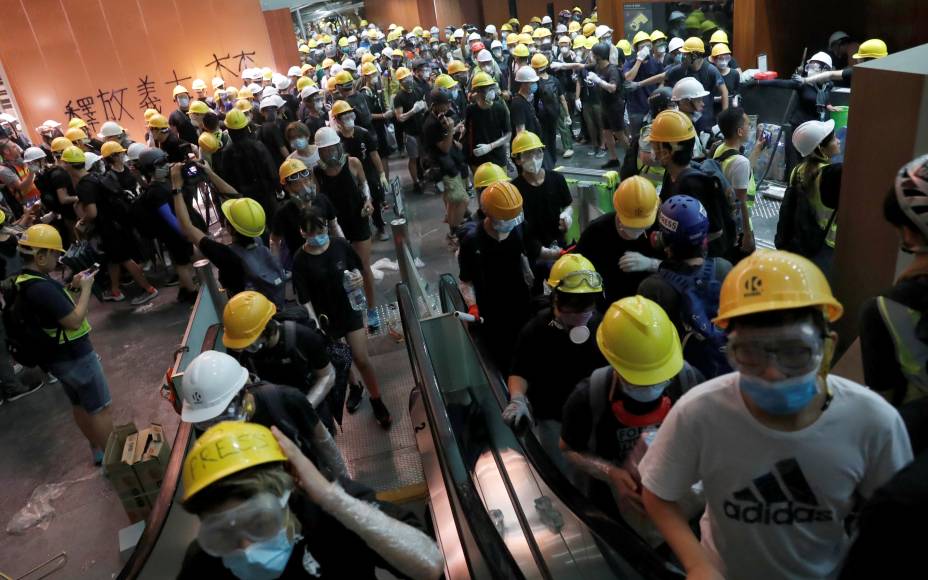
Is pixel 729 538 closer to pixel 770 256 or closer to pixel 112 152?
pixel 770 256

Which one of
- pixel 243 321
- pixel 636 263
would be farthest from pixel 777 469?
pixel 243 321

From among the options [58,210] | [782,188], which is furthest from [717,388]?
[58,210]

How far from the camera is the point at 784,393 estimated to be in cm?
162

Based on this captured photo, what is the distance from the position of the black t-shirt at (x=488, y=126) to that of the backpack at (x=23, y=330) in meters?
5.16

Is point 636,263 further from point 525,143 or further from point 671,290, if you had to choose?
point 525,143

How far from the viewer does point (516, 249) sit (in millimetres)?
4328

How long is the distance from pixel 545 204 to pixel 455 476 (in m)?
3.03

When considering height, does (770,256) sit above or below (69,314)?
above

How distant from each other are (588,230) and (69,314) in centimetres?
383

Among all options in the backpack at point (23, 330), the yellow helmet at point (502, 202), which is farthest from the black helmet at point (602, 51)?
the backpack at point (23, 330)

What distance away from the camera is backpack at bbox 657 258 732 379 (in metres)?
3.08

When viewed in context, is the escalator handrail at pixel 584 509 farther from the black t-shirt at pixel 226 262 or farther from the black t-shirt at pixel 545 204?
the black t-shirt at pixel 226 262

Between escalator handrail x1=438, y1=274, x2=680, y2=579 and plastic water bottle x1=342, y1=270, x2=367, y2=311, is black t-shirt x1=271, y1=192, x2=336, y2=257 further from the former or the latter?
escalator handrail x1=438, y1=274, x2=680, y2=579

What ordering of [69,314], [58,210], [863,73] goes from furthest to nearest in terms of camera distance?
[58,210], [69,314], [863,73]
